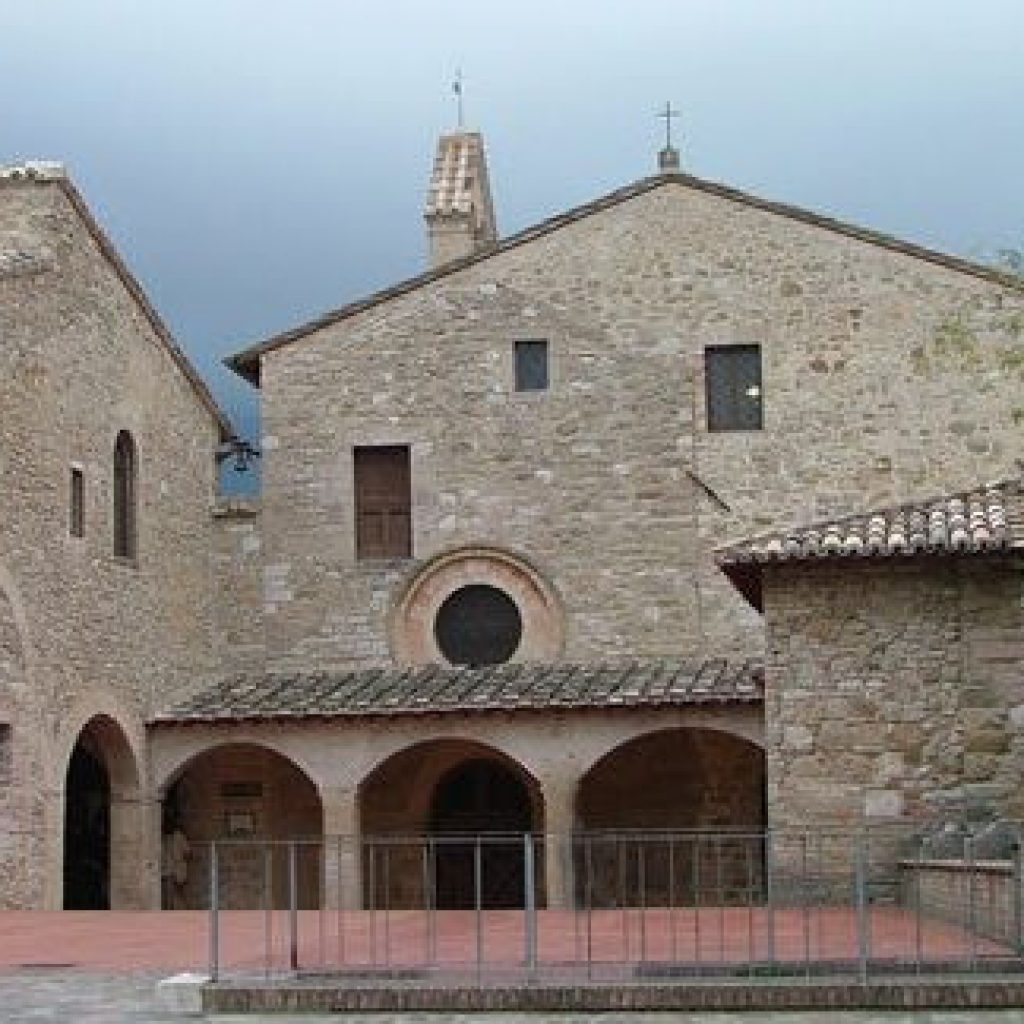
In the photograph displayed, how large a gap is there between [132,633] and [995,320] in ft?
35.0

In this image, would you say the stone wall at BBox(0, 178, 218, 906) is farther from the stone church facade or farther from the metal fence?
the metal fence

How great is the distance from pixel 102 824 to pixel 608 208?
957 cm

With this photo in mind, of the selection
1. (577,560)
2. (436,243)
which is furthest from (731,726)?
(436,243)

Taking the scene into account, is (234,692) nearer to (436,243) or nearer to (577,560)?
(577,560)

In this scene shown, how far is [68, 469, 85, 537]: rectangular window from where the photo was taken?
21.4 metres

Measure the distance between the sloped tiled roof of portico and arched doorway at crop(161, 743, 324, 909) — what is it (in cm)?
111

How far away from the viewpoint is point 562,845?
66.4 ft

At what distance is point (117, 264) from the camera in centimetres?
2294

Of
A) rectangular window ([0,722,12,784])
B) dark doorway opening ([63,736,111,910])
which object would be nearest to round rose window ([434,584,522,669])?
dark doorway opening ([63,736,111,910])

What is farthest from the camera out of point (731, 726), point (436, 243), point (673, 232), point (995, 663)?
point (436, 243)

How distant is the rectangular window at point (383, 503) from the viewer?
2514cm

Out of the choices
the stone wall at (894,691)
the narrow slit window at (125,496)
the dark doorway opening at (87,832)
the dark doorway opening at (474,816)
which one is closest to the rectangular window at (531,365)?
the dark doorway opening at (474,816)

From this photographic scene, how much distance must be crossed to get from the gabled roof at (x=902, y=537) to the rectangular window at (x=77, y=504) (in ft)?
23.8

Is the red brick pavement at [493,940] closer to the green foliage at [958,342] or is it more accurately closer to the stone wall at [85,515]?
the stone wall at [85,515]
